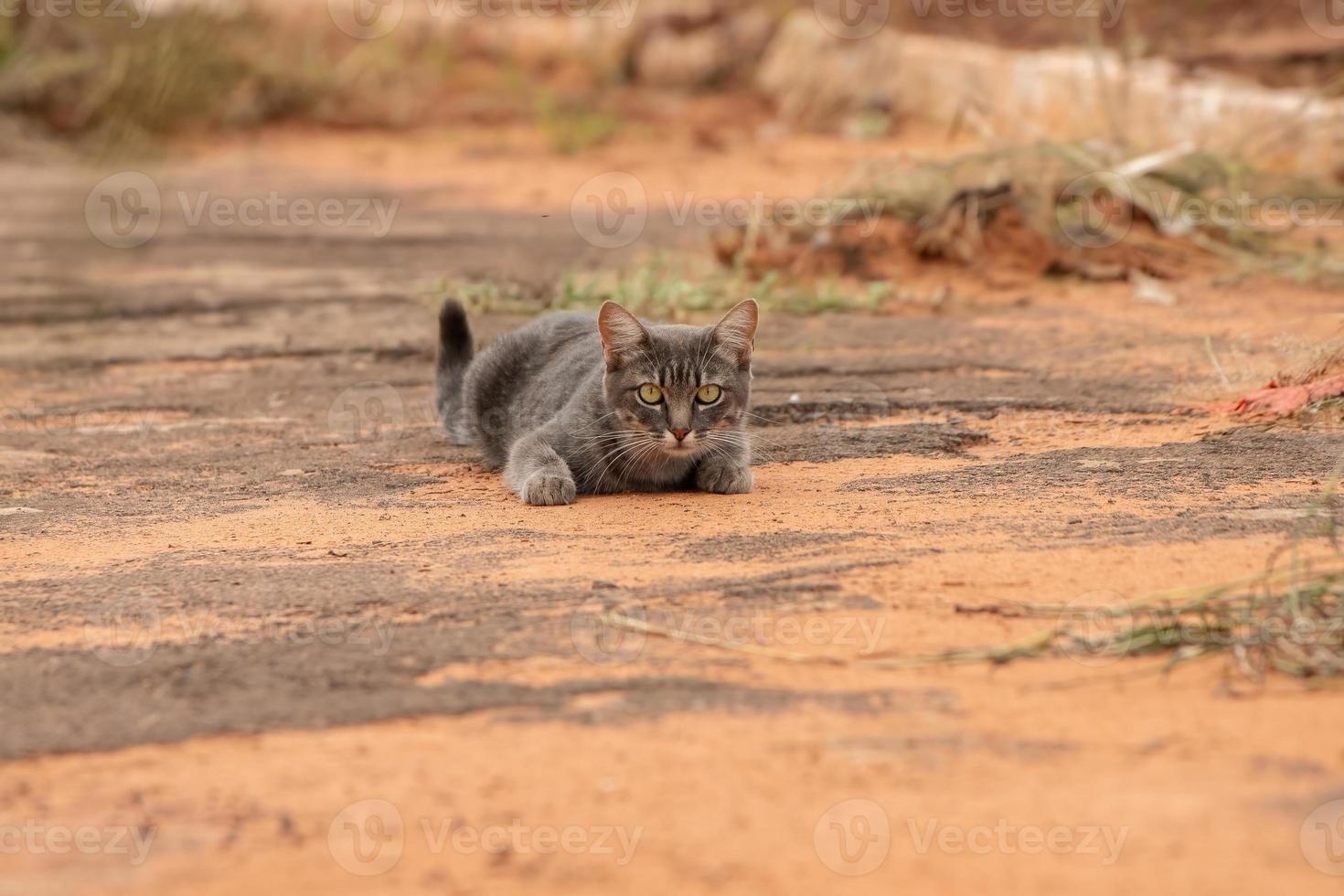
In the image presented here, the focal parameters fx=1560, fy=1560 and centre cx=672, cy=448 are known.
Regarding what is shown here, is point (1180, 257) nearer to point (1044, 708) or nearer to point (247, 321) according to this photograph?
point (247, 321)

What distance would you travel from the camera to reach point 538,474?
17.4 feet

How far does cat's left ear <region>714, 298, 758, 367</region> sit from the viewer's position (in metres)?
5.35

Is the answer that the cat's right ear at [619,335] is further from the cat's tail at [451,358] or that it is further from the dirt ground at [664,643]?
the cat's tail at [451,358]

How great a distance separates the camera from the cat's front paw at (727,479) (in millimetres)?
5352

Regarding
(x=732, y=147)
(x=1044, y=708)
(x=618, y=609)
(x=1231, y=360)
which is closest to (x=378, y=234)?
(x=732, y=147)

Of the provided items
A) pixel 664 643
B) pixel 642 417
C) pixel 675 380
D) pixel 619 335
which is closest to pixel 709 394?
pixel 675 380

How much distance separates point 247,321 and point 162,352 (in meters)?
0.80

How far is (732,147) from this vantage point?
1611cm

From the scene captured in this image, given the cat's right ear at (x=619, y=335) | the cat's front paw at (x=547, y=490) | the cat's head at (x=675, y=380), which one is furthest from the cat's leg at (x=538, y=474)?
the cat's right ear at (x=619, y=335)

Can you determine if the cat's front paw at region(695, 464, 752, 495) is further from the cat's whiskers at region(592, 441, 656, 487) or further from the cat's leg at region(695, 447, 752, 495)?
the cat's whiskers at region(592, 441, 656, 487)

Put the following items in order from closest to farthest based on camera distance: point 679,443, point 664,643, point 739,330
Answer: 1. point 664,643
2. point 679,443
3. point 739,330

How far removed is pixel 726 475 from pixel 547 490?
24.4 inches

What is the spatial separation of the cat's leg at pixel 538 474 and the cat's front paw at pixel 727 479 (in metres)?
0.48

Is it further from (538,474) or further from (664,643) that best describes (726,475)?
(664,643)
